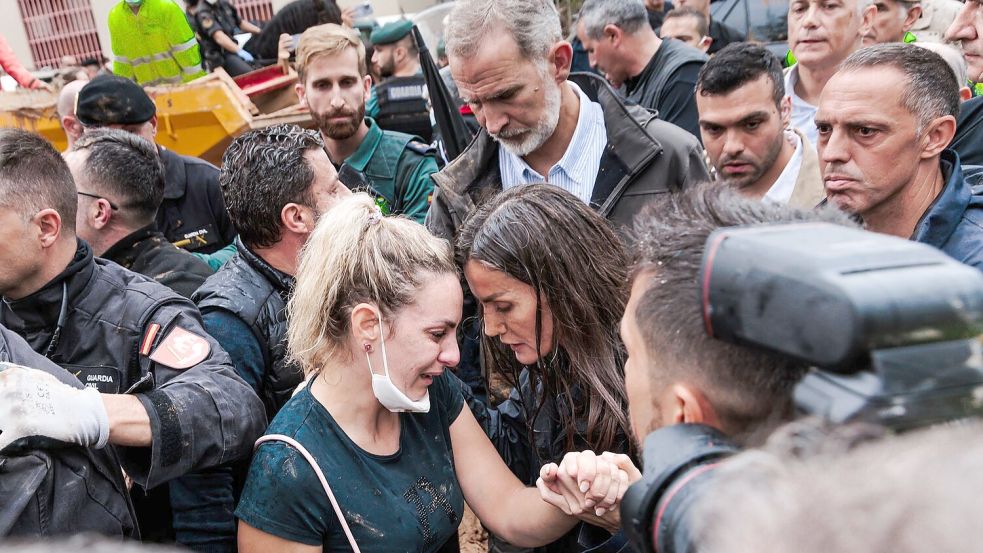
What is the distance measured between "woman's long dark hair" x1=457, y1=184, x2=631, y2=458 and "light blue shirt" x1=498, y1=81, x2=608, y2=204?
89 cm

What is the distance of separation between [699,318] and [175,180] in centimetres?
357

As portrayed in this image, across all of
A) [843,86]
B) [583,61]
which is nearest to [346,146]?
[843,86]

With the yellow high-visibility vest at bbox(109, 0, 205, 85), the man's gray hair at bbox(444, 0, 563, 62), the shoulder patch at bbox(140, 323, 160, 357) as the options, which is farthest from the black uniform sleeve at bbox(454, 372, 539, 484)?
the yellow high-visibility vest at bbox(109, 0, 205, 85)

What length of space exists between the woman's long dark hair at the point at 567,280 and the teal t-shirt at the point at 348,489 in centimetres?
34

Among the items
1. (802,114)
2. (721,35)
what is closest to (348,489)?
(802,114)

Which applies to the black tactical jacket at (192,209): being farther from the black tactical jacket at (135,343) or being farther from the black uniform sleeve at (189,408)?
the black uniform sleeve at (189,408)

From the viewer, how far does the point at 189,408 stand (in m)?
2.10

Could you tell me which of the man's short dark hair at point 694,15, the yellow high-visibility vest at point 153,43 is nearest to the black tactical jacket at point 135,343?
the yellow high-visibility vest at point 153,43

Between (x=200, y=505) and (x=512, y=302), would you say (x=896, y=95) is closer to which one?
(x=512, y=302)

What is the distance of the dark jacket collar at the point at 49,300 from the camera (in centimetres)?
237

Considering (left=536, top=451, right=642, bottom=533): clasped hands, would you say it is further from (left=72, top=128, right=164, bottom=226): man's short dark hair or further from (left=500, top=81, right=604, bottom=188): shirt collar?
(left=72, top=128, right=164, bottom=226): man's short dark hair

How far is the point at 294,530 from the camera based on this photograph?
6.61 ft

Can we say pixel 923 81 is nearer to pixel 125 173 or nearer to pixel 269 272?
pixel 269 272

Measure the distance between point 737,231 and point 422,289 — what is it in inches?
54.4
